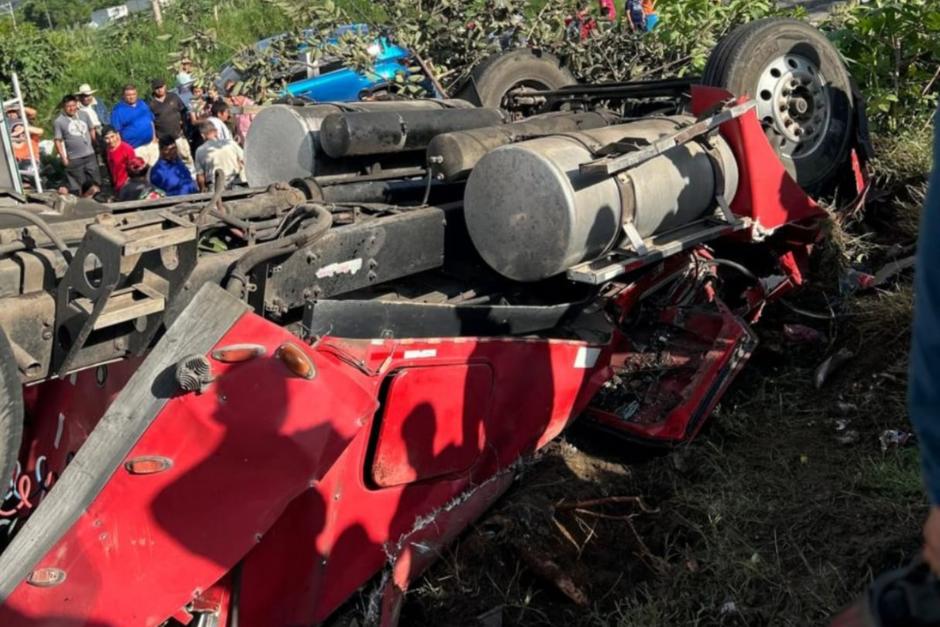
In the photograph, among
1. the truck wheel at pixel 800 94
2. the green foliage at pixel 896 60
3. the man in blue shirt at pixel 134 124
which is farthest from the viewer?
the man in blue shirt at pixel 134 124

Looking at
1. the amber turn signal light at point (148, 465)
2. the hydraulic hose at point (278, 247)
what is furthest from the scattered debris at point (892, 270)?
the amber turn signal light at point (148, 465)

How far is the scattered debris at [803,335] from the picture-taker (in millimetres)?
5094

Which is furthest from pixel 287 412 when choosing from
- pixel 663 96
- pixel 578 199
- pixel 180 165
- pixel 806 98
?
pixel 180 165

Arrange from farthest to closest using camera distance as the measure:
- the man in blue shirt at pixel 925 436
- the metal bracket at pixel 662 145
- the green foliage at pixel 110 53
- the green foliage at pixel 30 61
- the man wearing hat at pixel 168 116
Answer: the green foliage at pixel 110 53 → the green foliage at pixel 30 61 → the man wearing hat at pixel 168 116 → the metal bracket at pixel 662 145 → the man in blue shirt at pixel 925 436

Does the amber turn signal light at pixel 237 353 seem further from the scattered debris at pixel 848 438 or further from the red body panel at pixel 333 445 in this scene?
the scattered debris at pixel 848 438

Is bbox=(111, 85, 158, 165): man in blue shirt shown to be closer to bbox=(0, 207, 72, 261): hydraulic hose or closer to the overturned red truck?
the overturned red truck

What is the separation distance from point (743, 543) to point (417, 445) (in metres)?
1.31

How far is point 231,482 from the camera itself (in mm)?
3072

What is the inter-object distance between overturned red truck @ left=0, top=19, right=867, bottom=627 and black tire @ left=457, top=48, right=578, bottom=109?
2.07ft

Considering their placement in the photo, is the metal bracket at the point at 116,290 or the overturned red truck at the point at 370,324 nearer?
the metal bracket at the point at 116,290

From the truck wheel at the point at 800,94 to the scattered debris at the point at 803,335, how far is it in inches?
32.1

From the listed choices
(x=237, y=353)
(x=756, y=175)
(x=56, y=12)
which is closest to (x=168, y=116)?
(x=756, y=175)

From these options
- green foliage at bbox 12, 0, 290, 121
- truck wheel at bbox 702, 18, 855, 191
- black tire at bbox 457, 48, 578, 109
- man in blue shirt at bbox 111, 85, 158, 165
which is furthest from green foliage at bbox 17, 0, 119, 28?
truck wheel at bbox 702, 18, 855, 191

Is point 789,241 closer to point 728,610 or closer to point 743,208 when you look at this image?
point 743,208
